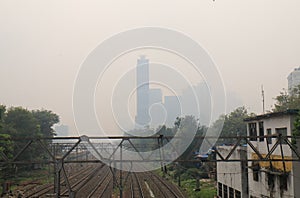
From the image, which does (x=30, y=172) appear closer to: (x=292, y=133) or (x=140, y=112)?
(x=140, y=112)

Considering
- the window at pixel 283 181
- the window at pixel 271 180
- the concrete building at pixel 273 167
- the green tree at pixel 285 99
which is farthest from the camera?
the green tree at pixel 285 99

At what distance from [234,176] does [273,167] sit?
4.84 metres

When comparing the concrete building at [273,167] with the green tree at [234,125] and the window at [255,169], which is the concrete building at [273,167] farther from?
the green tree at [234,125]

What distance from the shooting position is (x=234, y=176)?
69.7 ft

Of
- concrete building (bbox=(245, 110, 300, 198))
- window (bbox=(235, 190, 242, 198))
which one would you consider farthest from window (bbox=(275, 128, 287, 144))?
window (bbox=(235, 190, 242, 198))

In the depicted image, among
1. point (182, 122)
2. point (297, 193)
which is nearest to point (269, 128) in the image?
point (297, 193)

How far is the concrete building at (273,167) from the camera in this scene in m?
15.0

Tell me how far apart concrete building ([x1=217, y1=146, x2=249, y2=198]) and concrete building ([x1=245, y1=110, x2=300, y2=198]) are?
23.9 inches

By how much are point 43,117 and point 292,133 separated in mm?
55032

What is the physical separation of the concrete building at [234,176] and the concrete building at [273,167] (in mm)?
608

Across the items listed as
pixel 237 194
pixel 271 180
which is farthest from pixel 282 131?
pixel 237 194

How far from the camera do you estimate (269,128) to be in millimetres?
17438

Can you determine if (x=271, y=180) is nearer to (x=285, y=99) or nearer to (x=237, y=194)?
(x=237, y=194)

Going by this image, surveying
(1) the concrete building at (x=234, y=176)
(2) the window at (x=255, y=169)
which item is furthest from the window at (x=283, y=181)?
(1) the concrete building at (x=234, y=176)
